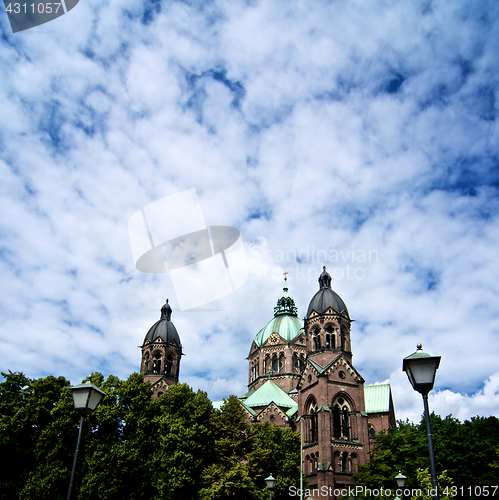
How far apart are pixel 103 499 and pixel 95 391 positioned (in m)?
25.4

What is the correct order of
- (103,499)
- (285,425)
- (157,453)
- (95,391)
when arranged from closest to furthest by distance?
(95,391) < (103,499) < (157,453) < (285,425)

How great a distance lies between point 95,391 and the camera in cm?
1216

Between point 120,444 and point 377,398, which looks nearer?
point 120,444

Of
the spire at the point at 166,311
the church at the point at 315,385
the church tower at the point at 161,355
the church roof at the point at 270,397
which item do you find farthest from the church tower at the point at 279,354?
the spire at the point at 166,311

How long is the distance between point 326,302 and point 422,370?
4022 cm

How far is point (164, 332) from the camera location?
5919cm

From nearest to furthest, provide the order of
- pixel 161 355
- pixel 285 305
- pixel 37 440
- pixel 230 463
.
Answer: pixel 37 440 < pixel 230 463 < pixel 161 355 < pixel 285 305

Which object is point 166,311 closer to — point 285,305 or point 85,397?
point 285,305

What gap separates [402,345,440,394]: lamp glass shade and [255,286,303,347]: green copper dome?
54.9 meters

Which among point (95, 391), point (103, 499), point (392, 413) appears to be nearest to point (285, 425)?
point (392, 413)

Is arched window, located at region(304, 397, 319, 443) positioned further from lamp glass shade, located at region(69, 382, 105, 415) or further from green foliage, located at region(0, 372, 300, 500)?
lamp glass shade, located at region(69, 382, 105, 415)

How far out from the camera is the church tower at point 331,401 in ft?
134

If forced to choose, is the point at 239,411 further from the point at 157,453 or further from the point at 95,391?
the point at 95,391

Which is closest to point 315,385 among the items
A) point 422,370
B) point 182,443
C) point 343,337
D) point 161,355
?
point 343,337
